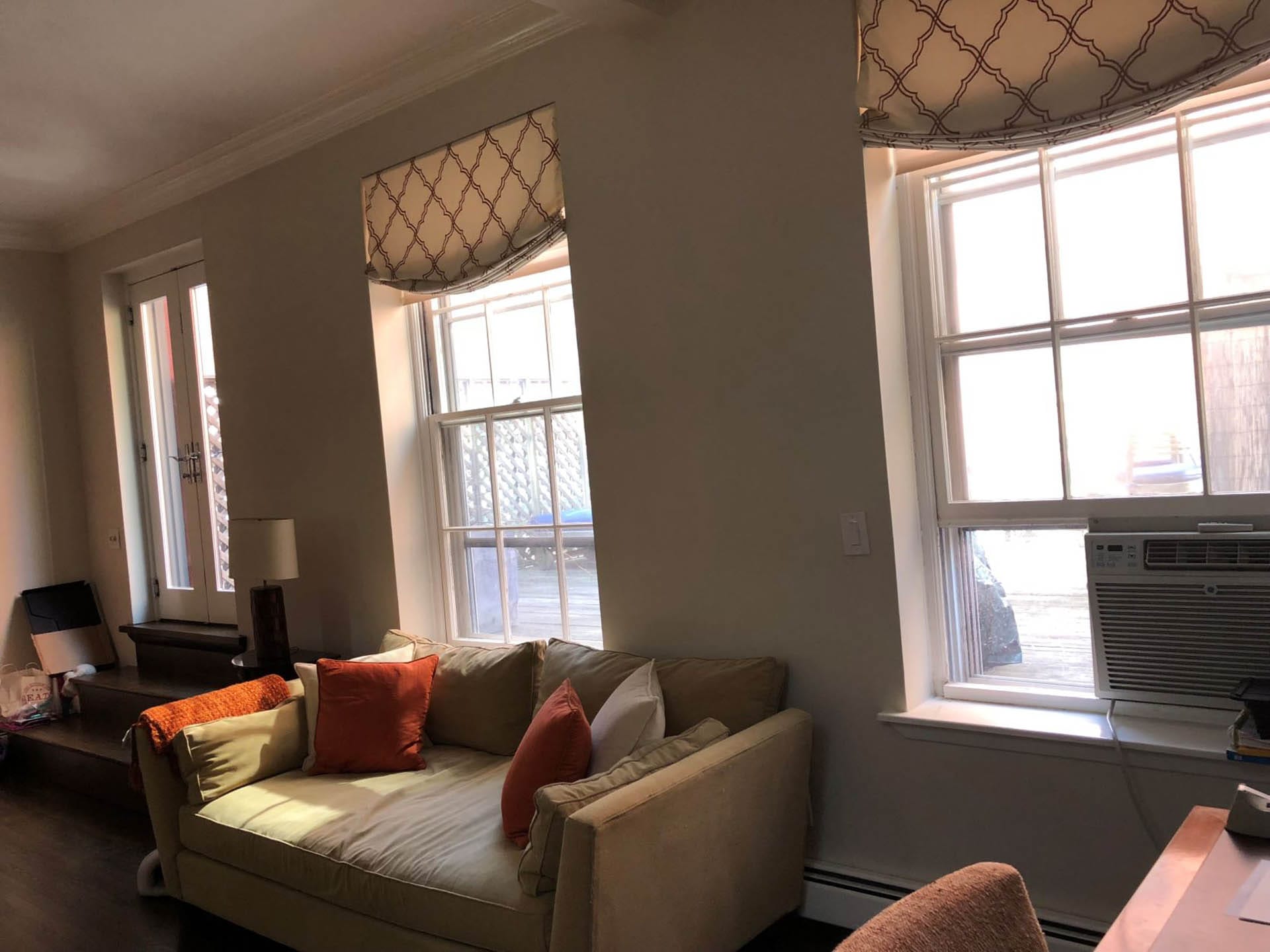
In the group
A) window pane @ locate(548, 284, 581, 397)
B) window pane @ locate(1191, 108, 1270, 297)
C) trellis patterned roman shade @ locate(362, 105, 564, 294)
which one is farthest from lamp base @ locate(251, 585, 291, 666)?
window pane @ locate(1191, 108, 1270, 297)

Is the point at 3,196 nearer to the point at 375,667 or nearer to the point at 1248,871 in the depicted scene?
the point at 375,667

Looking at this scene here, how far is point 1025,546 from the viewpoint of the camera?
2.68 m

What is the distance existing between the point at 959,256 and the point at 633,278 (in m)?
1.02

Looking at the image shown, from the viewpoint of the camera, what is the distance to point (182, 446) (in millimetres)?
5320

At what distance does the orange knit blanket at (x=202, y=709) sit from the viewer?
3.24 meters

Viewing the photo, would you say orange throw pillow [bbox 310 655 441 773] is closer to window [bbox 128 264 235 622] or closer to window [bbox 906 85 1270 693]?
window [bbox 906 85 1270 693]

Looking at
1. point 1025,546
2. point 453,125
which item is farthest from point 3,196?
point 1025,546

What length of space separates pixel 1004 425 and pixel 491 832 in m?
1.79

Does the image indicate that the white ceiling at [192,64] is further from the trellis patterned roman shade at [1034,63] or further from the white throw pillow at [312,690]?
the white throw pillow at [312,690]

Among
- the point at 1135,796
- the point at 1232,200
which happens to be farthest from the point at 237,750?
the point at 1232,200

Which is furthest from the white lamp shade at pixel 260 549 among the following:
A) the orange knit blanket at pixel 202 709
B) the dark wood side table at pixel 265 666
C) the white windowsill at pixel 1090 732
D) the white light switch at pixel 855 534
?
the white windowsill at pixel 1090 732

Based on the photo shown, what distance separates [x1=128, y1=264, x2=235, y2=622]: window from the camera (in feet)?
16.8

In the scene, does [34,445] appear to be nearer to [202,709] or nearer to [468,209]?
[202,709]

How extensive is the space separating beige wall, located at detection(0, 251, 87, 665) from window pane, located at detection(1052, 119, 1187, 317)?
17.9 feet
